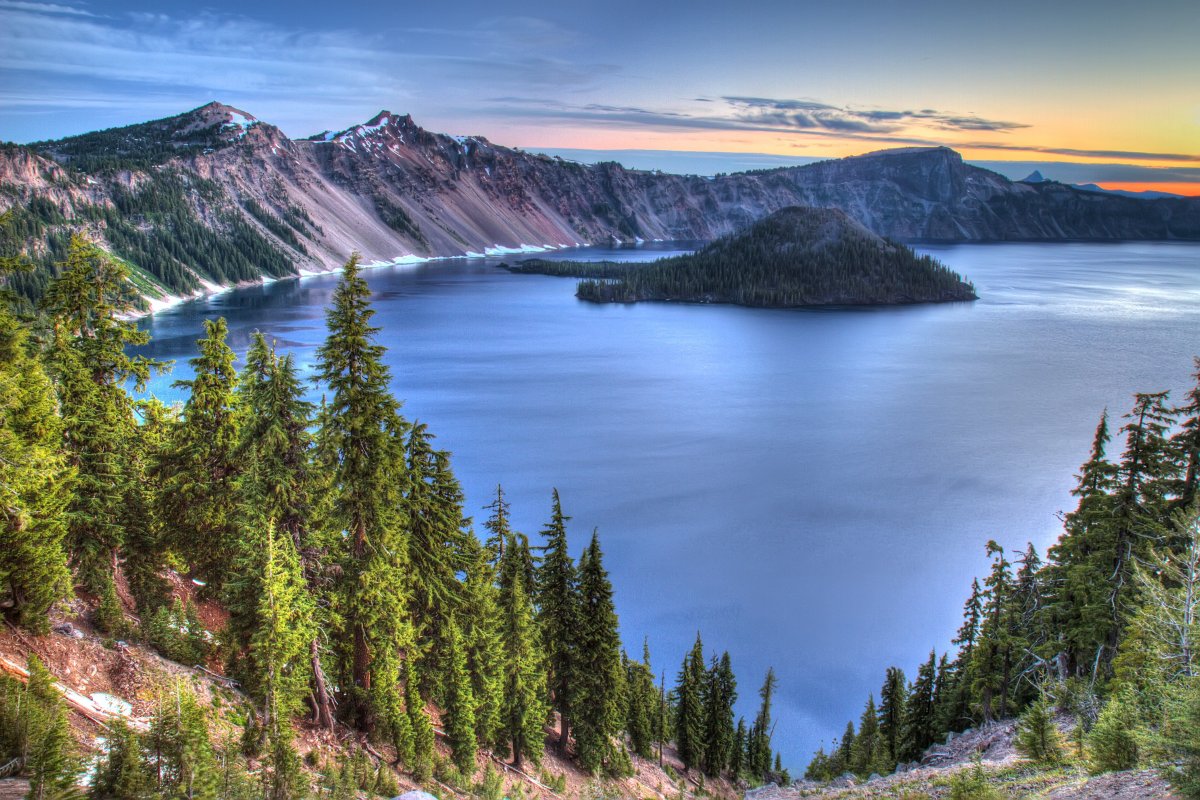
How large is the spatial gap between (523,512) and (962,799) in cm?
3565

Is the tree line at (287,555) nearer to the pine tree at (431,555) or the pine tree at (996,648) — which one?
the pine tree at (431,555)

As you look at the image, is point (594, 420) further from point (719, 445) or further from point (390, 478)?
point (390, 478)

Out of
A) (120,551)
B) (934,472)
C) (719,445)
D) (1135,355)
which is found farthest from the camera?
(1135,355)

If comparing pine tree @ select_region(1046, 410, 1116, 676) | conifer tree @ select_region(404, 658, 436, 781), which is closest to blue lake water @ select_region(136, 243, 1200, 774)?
pine tree @ select_region(1046, 410, 1116, 676)

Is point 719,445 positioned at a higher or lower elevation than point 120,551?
lower

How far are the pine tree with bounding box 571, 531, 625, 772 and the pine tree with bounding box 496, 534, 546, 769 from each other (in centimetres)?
166

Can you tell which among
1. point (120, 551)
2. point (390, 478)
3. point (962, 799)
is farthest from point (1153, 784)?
point (120, 551)

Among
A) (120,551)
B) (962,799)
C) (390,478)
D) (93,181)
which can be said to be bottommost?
(962,799)

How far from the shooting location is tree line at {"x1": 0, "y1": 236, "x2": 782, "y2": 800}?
14883mm

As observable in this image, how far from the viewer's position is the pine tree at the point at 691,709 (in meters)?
30.2

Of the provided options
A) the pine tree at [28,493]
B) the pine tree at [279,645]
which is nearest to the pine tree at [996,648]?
the pine tree at [279,645]

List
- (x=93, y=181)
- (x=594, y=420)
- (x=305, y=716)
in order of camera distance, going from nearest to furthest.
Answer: (x=305, y=716)
(x=594, y=420)
(x=93, y=181)

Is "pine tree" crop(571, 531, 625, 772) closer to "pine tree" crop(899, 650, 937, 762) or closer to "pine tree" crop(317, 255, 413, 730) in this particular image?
"pine tree" crop(317, 255, 413, 730)

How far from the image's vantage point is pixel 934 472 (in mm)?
55844
